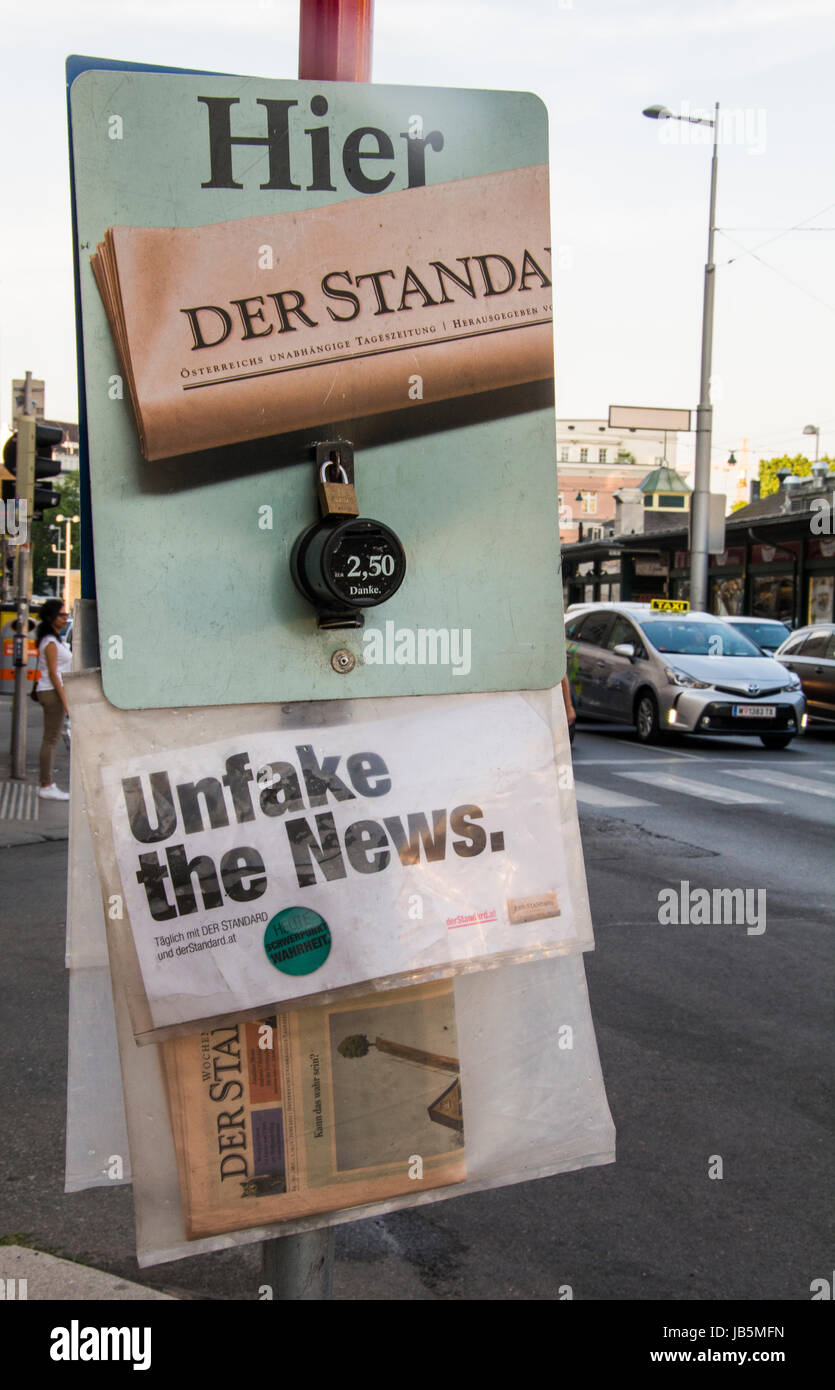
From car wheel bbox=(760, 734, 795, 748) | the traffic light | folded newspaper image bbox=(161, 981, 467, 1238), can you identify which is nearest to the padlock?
folded newspaper image bbox=(161, 981, 467, 1238)

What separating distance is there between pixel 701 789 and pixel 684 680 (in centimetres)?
394

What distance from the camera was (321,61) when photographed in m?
1.84

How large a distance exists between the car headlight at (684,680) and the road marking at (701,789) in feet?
9.21

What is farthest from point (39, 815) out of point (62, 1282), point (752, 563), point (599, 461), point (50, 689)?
point (599, 461)

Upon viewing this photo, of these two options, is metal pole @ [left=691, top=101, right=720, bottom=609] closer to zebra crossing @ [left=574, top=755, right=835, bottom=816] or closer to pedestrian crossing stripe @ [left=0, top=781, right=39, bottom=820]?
zebra crossing @ [left=574, top=755, right=835, bottom=816]

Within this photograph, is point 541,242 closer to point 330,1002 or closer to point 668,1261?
point 330,1002

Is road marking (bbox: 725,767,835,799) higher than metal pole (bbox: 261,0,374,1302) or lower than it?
lower

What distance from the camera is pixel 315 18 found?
6.06 feet

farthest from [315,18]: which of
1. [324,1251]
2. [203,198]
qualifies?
[324,1251]

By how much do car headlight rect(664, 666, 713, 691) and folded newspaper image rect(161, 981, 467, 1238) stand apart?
14.1 meters

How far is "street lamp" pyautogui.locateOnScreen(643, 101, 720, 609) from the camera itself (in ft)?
84.5

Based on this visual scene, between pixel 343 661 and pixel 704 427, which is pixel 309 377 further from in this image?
pixel 704 427

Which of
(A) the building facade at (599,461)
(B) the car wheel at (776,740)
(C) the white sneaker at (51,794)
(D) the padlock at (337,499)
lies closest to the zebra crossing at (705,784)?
(B) the car wheel at (776,740)

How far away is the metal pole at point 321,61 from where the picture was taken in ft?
6.04
